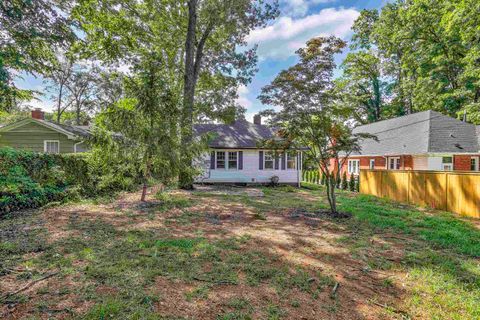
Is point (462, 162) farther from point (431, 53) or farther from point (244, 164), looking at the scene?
point (244, 164)

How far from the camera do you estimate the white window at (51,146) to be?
14430 mm

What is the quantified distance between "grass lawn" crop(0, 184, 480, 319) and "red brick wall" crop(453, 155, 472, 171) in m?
9.63

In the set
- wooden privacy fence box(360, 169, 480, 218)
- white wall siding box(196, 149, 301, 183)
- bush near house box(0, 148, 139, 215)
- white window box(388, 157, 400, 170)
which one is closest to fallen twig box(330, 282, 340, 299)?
bush near house box(0, 148, 139, 215)

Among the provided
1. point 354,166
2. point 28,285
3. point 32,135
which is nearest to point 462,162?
point 354,166

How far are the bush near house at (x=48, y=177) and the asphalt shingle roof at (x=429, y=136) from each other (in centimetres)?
1380

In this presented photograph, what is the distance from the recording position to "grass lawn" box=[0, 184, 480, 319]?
2850 mm

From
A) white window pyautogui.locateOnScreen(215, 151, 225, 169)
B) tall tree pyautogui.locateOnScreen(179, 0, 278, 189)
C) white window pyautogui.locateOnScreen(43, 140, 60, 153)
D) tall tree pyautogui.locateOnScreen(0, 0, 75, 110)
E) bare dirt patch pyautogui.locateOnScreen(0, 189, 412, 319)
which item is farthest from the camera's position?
white window pyautogui.locateOnScreen(215, 151, 225, 169)

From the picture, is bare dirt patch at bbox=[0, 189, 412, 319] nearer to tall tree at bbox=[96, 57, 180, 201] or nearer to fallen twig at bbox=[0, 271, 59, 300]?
fallen twig at bbox=[0, 271, 59, 300]

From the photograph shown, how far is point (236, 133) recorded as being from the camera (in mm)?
18656

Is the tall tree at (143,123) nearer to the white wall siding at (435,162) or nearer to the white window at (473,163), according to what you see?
the white wall siding at (435,162)

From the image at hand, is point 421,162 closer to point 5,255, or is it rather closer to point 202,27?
point 202,27

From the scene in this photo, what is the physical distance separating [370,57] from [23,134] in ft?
99.8

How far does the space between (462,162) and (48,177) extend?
62.8 ft

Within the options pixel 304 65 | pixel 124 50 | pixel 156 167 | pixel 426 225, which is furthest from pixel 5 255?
pixel 124 50
